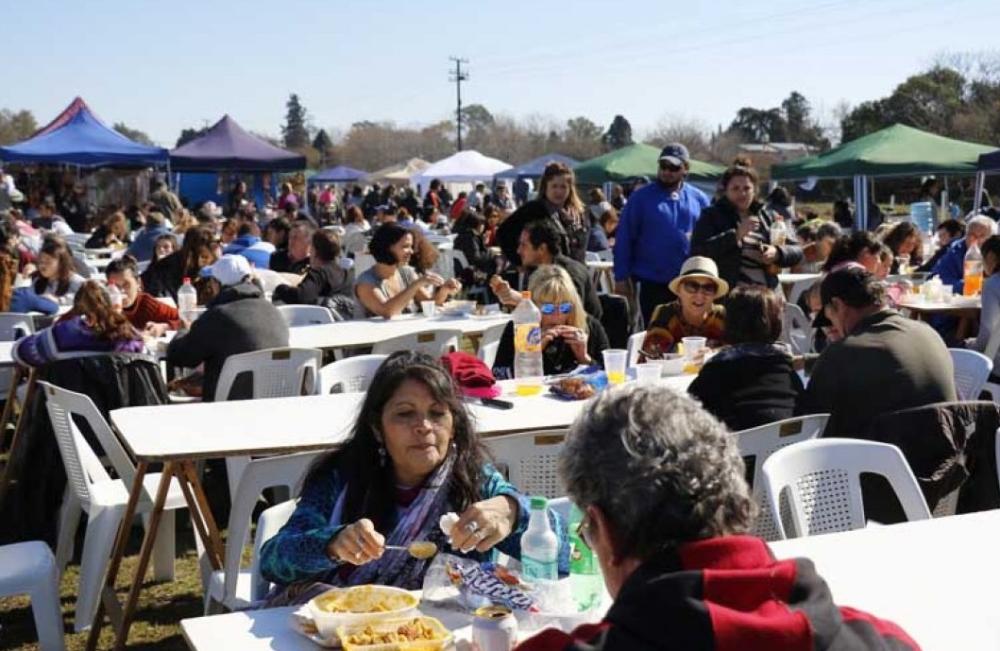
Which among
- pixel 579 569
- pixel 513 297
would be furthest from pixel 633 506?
pixel 513 297

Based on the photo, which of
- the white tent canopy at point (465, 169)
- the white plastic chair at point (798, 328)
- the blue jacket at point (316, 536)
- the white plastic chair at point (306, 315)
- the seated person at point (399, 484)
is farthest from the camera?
the white tent canopy at point (465, 169)

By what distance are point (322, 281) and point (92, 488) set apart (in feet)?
11.0

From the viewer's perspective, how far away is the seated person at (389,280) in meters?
7.03

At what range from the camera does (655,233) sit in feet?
25.4

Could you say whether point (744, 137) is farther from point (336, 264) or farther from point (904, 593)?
point (904, 593)

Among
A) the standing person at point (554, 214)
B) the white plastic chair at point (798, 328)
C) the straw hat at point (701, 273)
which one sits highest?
the standing person at point (554, 214)

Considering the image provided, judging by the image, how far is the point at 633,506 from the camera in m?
1.56

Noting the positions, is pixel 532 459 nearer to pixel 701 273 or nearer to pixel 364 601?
pixel 364 601

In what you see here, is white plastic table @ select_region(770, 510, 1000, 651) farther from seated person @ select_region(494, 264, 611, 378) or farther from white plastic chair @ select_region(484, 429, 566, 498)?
seated person @ select_region(494, 264, 611, 378)

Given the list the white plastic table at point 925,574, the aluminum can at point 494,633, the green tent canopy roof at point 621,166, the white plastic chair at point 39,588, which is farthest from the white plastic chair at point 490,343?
the green tent canopy roof at point 621,166

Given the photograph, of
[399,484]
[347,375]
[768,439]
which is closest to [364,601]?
[399,484]

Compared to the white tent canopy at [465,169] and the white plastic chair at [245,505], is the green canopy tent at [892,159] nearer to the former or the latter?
the white tent canopy at [465,169]

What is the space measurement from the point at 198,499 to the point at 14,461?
2.13 metres

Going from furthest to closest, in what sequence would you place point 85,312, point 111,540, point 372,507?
1. point 85,312
2. point 111,540
3. point 372,507
